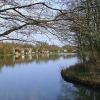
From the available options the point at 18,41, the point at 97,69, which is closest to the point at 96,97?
the point at 97,69

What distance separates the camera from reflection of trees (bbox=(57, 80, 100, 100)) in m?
11.9

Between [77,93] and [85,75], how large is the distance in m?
2.57

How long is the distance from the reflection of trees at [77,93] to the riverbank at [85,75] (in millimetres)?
400

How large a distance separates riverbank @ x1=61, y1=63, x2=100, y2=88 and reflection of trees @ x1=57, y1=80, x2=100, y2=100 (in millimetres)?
400

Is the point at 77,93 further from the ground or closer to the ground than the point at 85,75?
closer to the ground

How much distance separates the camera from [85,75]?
50.2ft

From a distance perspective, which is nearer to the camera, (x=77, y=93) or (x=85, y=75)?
(x=77, y=93)

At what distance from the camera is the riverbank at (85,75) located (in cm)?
1371

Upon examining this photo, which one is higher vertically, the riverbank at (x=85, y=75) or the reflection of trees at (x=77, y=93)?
the riverbank at (x=85, y=75)

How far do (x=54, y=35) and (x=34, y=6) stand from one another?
0.41 metres

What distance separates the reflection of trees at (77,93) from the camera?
1186 centimetres

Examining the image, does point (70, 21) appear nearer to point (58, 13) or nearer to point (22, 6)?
point (58, 13)

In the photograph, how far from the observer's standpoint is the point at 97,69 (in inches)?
590

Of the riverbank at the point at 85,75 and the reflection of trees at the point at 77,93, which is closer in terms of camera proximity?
the reflection of trees at the point at 77,93
